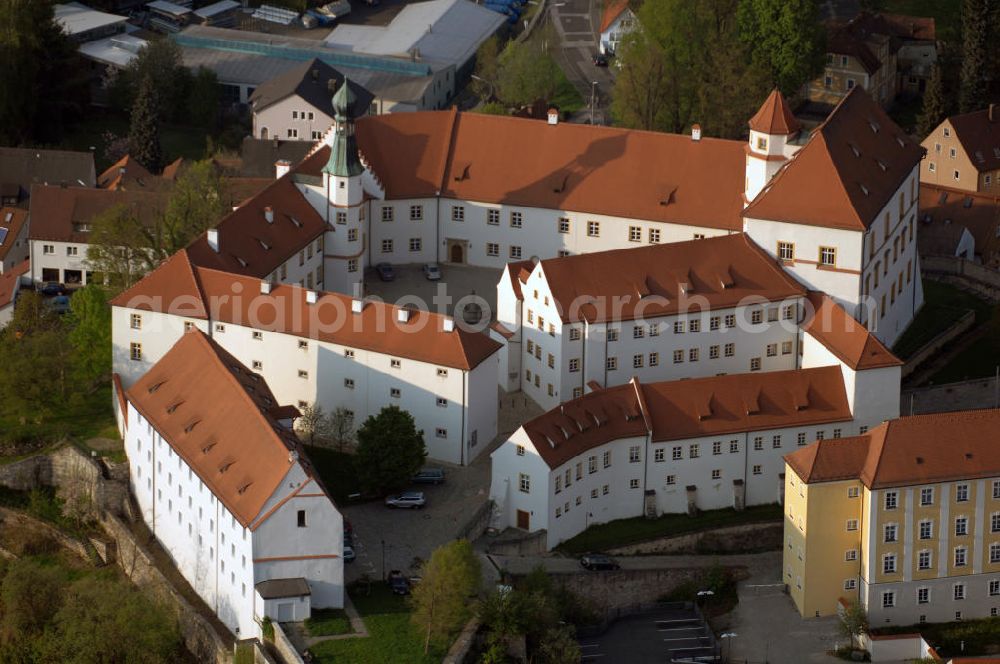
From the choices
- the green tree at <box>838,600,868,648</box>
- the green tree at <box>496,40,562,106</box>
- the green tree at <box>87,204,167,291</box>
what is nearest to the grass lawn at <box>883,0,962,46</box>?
the green tree at <box>496,40,562,106</box>

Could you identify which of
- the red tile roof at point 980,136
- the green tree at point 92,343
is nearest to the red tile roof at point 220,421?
the green tree at point 92,343

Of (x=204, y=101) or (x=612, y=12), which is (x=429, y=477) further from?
(x=612, y=12)

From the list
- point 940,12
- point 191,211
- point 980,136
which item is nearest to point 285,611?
point 191,211

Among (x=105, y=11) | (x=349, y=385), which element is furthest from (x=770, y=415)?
(x=105, y=11)

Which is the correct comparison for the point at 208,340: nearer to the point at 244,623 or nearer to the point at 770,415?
the point at 244,623

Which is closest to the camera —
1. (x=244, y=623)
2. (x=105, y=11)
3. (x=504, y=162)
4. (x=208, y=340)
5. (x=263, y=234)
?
(x=244, y=623)

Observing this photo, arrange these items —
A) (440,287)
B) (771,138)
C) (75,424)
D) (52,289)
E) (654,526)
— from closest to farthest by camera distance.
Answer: (654,526), (75,424), (771,138), (440,287), (52,289)
